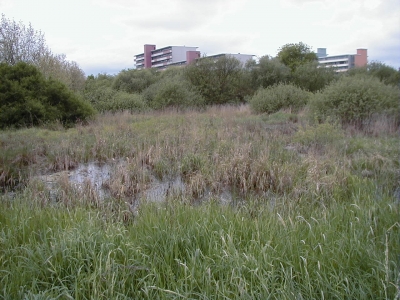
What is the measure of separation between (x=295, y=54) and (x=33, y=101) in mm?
32002

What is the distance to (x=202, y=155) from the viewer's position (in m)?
8.05

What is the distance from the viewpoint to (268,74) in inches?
1193

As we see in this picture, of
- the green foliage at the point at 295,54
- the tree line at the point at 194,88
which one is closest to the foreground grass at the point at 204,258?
the tree line at the point at 194,88

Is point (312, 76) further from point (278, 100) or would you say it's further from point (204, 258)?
point (204, 258)

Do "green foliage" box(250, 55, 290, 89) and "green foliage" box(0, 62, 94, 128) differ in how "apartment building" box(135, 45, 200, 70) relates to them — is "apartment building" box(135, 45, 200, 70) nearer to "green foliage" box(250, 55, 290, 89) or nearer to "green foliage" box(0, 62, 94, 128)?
"green foliage" box(250, 55, 290, 89)

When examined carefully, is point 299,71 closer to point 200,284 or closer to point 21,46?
point 21,46

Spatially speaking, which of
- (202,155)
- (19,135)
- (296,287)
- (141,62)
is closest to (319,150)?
(202,155)

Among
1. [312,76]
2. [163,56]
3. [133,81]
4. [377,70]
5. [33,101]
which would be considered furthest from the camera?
[163,56]

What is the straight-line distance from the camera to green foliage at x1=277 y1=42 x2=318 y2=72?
38531mm

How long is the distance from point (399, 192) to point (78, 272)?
4.91m

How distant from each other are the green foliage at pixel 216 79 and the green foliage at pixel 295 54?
11781mm

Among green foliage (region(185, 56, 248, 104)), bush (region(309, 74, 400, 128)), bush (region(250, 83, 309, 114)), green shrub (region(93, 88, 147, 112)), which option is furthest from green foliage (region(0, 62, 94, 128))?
green foliage (region(185, 56, 248, 104))

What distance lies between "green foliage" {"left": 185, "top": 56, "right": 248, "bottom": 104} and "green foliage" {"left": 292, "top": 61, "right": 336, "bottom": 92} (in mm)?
5829

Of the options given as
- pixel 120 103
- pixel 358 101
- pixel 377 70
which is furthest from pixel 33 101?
pixel 377 70
